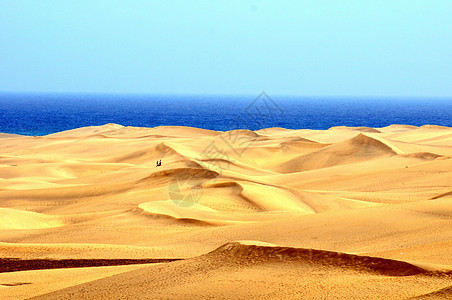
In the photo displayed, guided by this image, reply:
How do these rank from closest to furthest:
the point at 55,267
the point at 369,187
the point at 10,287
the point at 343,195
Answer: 1. the point at 10,287
2. the point at 55,267
3. the point at 343,195
4. the point at 369,187

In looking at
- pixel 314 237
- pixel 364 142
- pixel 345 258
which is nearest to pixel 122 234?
pixel 314 237

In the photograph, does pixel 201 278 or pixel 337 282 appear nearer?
pixel 337 282

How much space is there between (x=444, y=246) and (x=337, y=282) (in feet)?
8.26

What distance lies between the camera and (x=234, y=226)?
11.5m

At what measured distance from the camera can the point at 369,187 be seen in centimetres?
1906

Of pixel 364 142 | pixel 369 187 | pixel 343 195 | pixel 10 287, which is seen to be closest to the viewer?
pixel 10 287

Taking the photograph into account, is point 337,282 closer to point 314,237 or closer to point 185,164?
point 314,237

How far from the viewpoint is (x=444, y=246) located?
7.86 meters

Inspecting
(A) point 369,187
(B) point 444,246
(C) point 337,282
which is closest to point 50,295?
(C) point 337,282

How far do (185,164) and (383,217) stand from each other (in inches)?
422

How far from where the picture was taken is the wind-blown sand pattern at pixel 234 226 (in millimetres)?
6336

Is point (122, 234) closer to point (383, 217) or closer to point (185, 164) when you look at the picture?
point (383, 217)

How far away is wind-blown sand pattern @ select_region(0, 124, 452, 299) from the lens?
6.34 meters

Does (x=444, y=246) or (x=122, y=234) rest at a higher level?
(x=444, y=246)
